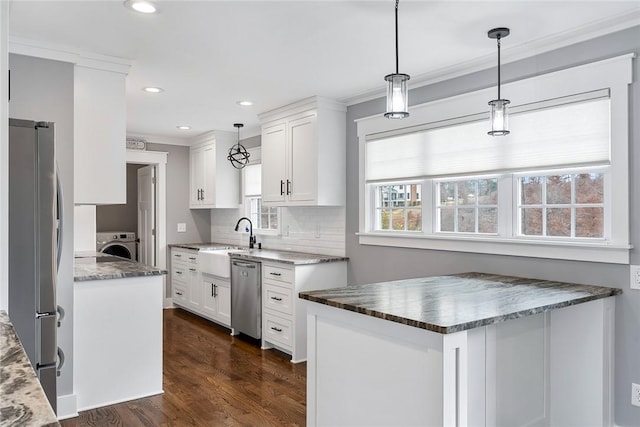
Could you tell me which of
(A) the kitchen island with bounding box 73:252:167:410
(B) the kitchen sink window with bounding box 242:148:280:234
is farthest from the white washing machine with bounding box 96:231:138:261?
(A) the kitchen island with bounding box 73:252:167:410

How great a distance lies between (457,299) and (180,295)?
15.9ft

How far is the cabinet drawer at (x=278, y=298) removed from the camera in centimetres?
427

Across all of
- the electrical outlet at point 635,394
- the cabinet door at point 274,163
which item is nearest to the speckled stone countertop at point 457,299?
the electrical outlet at point 635,394

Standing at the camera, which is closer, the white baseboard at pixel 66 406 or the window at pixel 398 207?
the white baseboard at pixel 66 406

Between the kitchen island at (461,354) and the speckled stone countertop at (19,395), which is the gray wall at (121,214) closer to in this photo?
the kitchen island at (461,354)

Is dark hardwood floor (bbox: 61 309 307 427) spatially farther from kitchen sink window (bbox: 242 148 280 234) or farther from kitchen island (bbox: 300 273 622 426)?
kitchen sink window (bbox: 242 148 280 234)

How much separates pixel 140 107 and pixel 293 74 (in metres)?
1.98

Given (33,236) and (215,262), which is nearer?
(33,236)

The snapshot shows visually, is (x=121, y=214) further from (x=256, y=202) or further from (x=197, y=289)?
(x=256, y=202)

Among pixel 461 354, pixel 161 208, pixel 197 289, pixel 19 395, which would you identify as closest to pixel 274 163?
pixel 197 289

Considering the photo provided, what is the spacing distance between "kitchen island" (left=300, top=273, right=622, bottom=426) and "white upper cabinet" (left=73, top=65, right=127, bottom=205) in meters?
1.87

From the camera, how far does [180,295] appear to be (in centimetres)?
642

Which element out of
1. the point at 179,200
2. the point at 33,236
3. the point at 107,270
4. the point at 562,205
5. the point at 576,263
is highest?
the point at 179,200

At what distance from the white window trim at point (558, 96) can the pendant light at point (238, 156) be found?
2.51 metres
